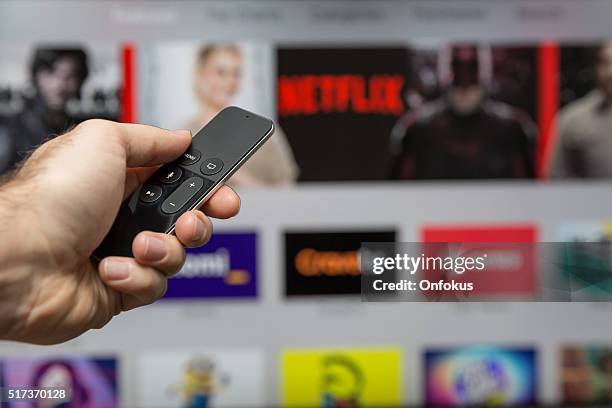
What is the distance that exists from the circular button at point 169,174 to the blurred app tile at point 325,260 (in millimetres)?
653

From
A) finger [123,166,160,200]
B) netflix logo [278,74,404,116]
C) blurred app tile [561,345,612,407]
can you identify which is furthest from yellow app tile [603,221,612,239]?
finger [123,166,160,200]

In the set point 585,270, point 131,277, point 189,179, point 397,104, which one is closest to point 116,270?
point 131,277

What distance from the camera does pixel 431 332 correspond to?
56.5 inches

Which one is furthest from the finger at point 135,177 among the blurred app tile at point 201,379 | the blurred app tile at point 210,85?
the blurred app tile at point 201,379

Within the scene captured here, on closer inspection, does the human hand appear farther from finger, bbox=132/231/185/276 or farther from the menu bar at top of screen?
the menu bar at top of screen

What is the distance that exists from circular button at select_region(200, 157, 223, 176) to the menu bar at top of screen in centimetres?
68

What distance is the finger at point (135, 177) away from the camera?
0.80 meters

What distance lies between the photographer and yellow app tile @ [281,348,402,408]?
144 cm

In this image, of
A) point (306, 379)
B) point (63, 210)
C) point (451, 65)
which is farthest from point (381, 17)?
point (63, 210)

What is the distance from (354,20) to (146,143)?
0.77m

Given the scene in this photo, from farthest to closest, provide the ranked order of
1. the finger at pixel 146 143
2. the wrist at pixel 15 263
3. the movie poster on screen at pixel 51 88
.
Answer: the movie poster on screen at pixel 51 88 → the finger at pixel 146 143 → the wrist at pixel 15 263

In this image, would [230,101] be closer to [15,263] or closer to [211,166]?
[211,166]

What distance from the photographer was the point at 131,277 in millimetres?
699

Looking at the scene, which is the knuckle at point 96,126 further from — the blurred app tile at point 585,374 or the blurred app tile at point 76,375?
the blurred app tile at point 585,374
